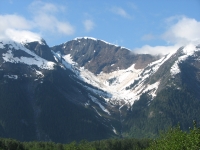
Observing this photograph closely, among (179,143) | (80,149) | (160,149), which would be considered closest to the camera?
(179,143)

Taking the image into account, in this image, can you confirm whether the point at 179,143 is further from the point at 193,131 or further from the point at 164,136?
the point at 164,136

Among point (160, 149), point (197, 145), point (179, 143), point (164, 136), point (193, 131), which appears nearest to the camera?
point (197, 145)

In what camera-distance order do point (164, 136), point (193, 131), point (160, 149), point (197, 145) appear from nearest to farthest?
point (197, 145)
point (193, 131)
point (160, 149)
point (164, 136)

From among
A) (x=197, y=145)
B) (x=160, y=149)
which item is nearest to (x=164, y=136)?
(x=160, y=149)

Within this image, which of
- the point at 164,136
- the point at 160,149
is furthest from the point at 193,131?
the point at 164,136

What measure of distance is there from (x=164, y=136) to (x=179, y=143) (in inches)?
1630

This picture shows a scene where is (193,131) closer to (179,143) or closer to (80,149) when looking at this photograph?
(179,143)

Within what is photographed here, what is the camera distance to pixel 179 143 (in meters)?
95.4

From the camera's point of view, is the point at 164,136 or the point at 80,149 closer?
the point at 164,136

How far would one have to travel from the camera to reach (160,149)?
368 feet

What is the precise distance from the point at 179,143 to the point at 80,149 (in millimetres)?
106778

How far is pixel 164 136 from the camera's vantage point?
136 meters

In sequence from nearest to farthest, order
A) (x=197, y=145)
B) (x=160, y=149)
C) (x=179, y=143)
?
(x=197, y=145), (x=179, y=143), (x=160, y=149)

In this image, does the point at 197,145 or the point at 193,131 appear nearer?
the point at 197,145
